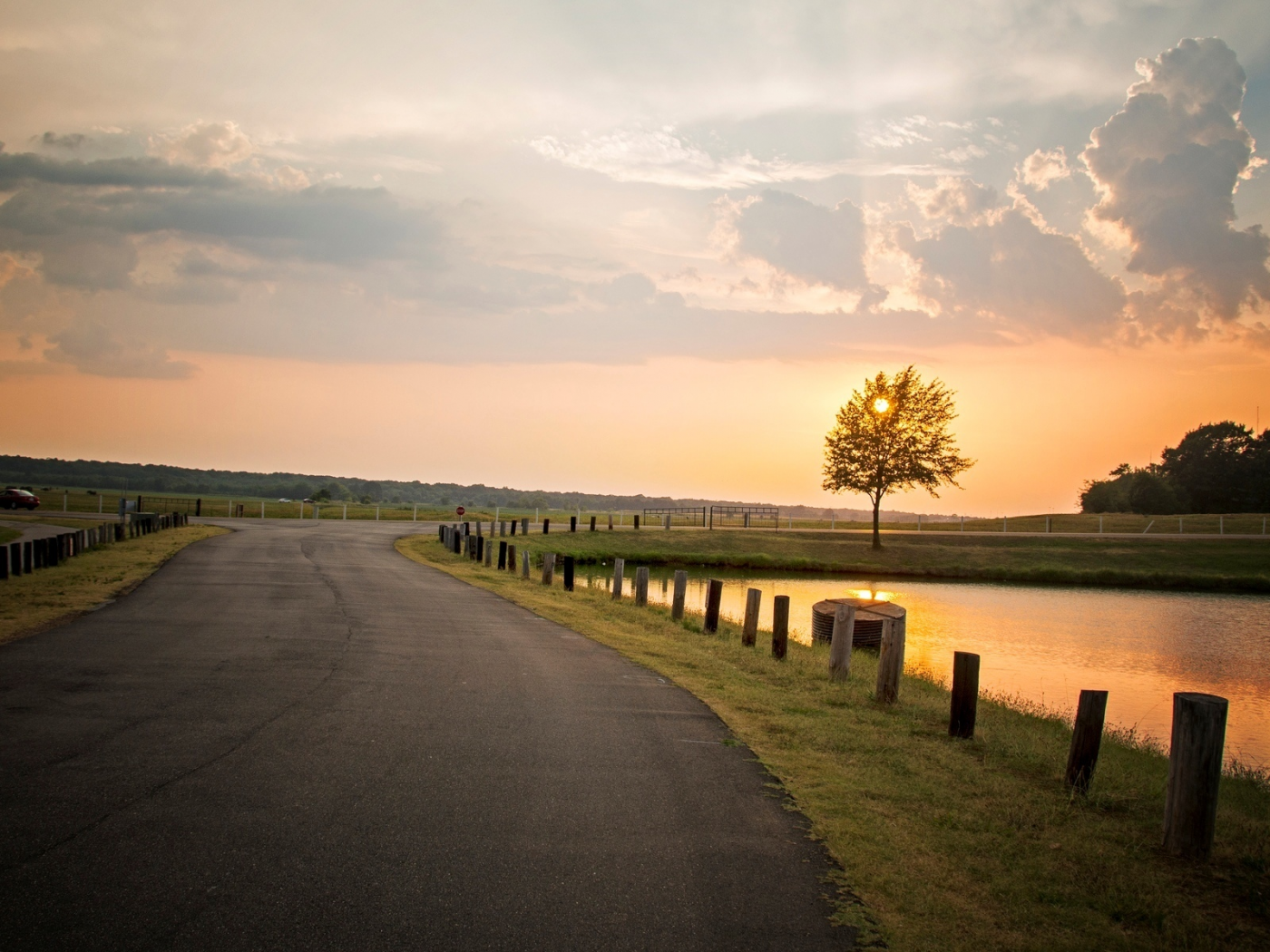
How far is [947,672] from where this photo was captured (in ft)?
64.2

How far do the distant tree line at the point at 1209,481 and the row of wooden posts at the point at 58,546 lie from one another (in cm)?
9068

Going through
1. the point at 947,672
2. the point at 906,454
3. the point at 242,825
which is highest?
the point at 906,454

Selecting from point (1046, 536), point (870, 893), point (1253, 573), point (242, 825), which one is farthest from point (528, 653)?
point (1046, 536)

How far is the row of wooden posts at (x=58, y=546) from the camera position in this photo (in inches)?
786

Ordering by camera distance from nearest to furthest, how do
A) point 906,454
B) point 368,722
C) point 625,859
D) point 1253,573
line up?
point 625,859 → point 368,722 → point 1253,573 → point 906,454

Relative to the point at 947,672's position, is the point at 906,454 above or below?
above

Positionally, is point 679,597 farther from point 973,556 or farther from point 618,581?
point 973,556

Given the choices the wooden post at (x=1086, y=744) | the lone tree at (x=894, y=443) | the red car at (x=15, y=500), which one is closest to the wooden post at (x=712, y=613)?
the wooden post at (x=1086, y=744)

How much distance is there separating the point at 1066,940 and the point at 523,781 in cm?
379

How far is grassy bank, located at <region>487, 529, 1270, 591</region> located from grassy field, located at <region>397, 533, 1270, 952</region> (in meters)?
30.4

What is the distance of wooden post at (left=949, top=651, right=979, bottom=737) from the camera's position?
32.7 feet

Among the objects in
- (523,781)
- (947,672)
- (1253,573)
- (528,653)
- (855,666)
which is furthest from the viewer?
(1253,573)

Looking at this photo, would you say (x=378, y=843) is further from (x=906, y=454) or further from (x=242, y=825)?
(x=906, y=454)

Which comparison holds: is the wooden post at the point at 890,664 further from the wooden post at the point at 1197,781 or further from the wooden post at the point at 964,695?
the wooden post at the point at 1197,781
